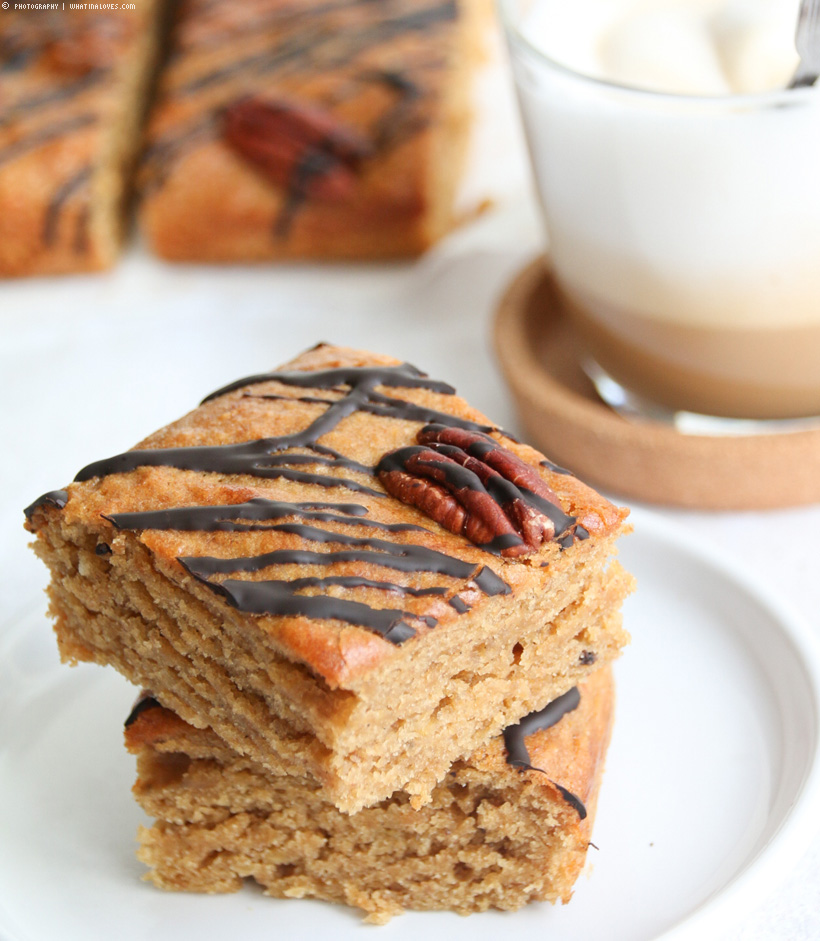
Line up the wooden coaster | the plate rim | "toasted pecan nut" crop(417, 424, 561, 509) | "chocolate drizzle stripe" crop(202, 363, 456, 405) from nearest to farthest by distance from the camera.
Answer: the plate rim < "toasted pecan nut" crop(417, 424, 561, 509) < "chocolate drizzle stripe" crop(202, 363, 456, 405) < the wooden coaster

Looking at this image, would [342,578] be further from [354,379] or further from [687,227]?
[687,227]

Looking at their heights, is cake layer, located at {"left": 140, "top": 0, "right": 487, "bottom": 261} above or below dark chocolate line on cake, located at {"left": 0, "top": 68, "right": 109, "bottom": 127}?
below

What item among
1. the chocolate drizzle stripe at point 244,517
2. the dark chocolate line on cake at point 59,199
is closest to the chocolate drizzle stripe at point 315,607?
the chocolate drizzle stripe at point 244,517

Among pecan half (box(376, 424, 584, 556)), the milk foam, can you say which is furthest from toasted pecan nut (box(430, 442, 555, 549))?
the milk foam

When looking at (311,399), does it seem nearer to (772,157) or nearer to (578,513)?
(578,513)

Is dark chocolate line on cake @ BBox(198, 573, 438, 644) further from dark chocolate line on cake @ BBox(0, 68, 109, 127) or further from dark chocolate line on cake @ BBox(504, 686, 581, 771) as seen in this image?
dark chocolate line on cake @ BBox(0, 68, 109, 127)

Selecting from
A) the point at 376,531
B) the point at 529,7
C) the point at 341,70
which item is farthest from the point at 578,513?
the point at 341,70
